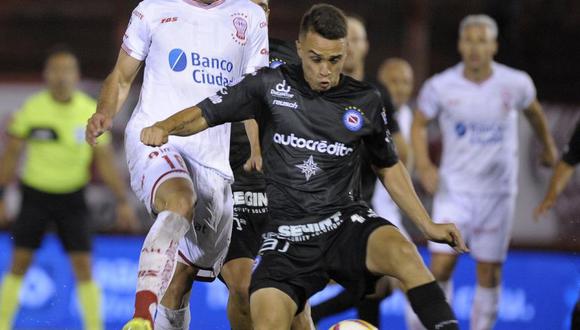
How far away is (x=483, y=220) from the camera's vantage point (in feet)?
30.4

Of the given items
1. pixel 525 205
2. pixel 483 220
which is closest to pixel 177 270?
pixel 483 220

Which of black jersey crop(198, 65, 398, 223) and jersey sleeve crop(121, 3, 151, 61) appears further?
jersey sleeve crop(121, 3, 151, 61)

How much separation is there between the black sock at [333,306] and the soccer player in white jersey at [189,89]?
215 centimetres

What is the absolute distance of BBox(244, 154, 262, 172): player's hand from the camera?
6395mm

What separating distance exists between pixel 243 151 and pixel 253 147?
0.49 meters

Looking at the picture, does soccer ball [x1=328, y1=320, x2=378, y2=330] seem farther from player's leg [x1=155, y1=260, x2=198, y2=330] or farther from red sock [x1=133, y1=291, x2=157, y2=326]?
player's leg [x1=155, y1=260, x2=198, y2=330]

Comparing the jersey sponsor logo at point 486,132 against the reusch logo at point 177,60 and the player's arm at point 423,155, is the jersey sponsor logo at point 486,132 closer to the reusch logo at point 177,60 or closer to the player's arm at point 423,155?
the player's arm at point 423,155

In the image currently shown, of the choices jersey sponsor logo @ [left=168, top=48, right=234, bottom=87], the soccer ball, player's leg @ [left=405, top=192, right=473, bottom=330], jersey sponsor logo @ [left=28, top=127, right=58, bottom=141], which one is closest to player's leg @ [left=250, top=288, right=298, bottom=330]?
the soccer ball

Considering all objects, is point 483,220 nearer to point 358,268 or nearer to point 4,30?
point 358,268

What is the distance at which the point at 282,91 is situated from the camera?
5.71 metres

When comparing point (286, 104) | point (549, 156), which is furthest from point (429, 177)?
point (286, 104)

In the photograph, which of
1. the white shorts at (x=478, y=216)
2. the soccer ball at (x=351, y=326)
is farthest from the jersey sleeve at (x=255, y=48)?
the white shorts at (x=478, y=216)

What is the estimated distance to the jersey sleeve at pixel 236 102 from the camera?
223 inches

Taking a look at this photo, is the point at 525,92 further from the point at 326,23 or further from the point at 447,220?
the point at 326,23
